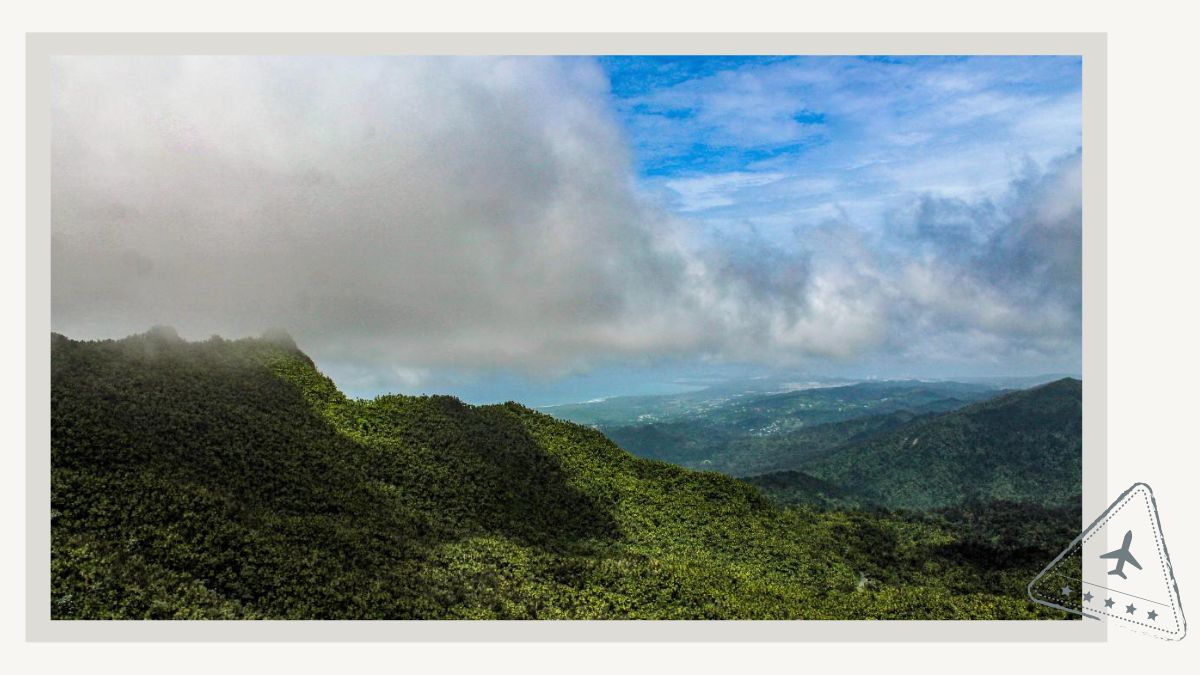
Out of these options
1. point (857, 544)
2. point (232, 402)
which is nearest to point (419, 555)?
point (232, 402)

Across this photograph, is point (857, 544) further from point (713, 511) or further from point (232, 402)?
point (232, 402)

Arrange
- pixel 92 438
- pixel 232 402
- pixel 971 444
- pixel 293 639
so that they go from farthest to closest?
1. pixel 971 444
2. pixel 232 402
3. pixel 92 438
4. pixel 293 639
